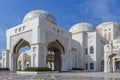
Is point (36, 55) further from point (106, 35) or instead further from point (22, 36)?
point (106, 35)

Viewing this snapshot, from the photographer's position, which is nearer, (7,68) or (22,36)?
(22,36)

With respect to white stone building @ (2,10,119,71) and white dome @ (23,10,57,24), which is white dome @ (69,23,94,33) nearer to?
white stone building @ (2,10,119,71)

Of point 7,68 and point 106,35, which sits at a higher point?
point 106,35

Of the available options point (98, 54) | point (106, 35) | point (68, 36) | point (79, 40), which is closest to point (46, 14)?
point (68, 36)

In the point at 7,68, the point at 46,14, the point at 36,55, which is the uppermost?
the point at 46,14

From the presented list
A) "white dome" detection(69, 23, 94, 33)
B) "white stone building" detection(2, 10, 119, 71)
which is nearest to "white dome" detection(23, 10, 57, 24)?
"white stone building" detection(2, 10, 119, 71)

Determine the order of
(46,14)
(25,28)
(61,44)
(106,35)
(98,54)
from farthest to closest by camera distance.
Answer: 1. (106,35)
2. (98,54)
3. (46,14)
4. (61,44)
5. (25,28)

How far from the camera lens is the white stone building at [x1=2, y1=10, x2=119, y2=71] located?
28625mm

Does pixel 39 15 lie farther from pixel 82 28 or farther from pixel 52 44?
pixel 82 28

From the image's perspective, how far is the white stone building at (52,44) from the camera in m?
28.6

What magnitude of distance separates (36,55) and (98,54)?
18147mm

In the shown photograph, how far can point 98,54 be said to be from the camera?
42.0 meters

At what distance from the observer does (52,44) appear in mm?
35188

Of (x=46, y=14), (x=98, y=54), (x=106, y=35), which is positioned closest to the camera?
(x=46, y=14)
